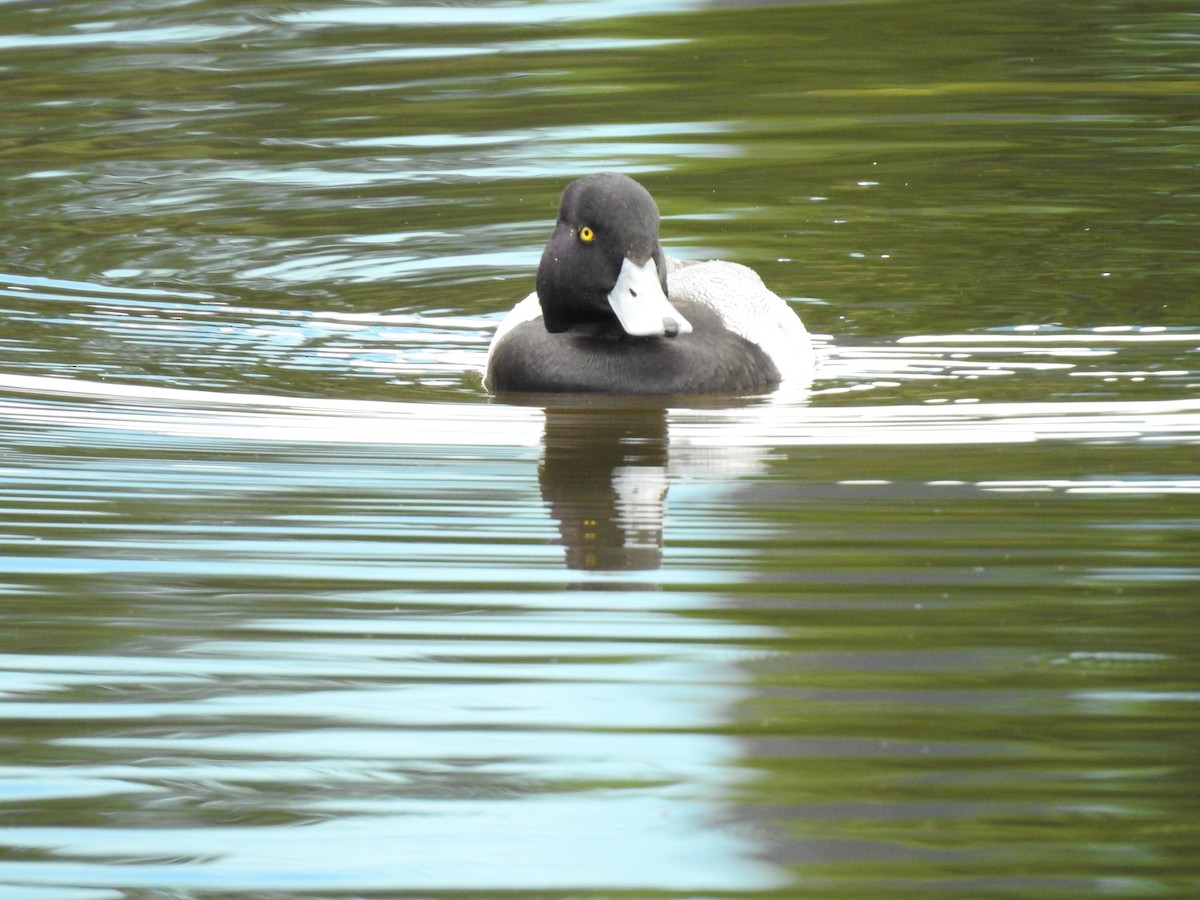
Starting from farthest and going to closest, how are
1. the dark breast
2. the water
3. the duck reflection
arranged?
the dark breast → the duck reflection → the water

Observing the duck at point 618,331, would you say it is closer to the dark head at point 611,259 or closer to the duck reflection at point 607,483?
the dark head at point 611,259

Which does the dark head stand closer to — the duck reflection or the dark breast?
the dark breast

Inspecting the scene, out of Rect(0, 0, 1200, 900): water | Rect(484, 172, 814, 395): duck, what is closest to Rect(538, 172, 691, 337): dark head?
Rect(484, 172, 814, 395): duck

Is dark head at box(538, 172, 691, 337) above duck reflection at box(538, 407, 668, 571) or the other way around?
above

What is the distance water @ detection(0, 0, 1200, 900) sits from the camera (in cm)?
402

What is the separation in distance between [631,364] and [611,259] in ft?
1.29

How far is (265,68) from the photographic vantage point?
15.7m

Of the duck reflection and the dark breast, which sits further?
the dark breast

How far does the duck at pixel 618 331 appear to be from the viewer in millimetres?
8062

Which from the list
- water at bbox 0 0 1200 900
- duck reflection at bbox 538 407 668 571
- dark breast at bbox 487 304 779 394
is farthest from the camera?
dark breast at bbox 487 304 779 394

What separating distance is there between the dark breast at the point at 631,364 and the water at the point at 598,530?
0.17m

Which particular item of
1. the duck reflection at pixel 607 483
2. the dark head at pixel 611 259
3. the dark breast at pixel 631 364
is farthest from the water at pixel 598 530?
the dark head at pixel 611 259

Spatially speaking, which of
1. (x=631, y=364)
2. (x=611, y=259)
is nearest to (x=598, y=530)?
(x=631, y=364)

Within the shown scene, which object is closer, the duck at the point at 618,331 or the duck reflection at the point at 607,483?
the duck reflection at the point at 607,483
